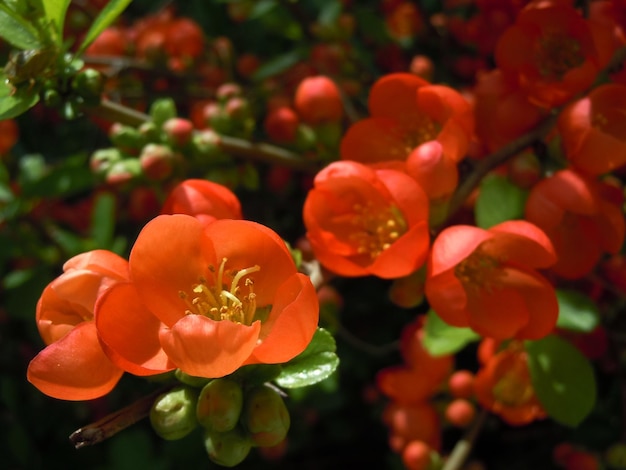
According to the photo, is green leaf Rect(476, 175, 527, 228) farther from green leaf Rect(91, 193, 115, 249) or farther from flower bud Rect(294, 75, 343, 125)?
green leaf Rect(91, 193, 115, 249)

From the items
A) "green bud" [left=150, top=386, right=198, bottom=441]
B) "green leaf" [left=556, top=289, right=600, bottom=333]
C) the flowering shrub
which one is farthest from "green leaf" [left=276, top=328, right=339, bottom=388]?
"green leaf" [left=556, top=289, right=600, bottom=333]

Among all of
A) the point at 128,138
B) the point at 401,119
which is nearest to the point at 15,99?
the point at 128,138

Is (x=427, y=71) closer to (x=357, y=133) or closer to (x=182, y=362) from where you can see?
(x=357, y=133)

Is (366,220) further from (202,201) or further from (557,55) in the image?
(557,55)

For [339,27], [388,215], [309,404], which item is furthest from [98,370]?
[339,27]

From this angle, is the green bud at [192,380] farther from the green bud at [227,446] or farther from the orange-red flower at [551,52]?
the orange-red flower at [551,52]
